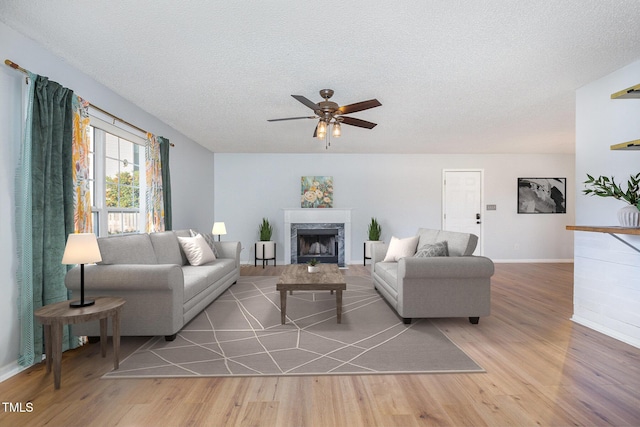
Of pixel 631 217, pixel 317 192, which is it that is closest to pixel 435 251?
pixel 631 217

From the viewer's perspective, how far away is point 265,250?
666cm

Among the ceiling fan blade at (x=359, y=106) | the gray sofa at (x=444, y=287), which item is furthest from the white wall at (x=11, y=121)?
the gray sofa at (x=444, y=287)

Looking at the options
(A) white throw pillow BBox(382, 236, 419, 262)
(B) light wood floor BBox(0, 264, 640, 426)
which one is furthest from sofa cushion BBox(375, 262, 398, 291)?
(B) light wood floor BBox(0, 264, 640, 426)

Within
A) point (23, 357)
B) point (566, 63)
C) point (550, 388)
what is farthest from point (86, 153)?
point (566, 63)

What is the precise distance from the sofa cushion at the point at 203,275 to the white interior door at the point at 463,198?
4.89 meters

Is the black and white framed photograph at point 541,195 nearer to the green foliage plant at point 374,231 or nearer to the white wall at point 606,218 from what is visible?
the green foliage plant at point 374,231

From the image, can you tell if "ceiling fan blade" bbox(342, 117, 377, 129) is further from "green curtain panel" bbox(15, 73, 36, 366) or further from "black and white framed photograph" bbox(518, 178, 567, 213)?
"black and white framed photograph" bbox(518, 178, 567, 213)

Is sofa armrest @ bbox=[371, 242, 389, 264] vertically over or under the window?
under

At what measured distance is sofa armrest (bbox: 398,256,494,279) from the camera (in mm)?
3131

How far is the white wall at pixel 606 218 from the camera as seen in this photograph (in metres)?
2.86

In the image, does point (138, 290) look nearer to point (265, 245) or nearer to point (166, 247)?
point (166, 247)

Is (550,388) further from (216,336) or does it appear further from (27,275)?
(27,275)

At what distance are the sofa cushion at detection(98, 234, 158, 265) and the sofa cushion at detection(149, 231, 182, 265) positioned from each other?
12cm

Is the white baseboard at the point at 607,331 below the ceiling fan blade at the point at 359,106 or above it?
below
